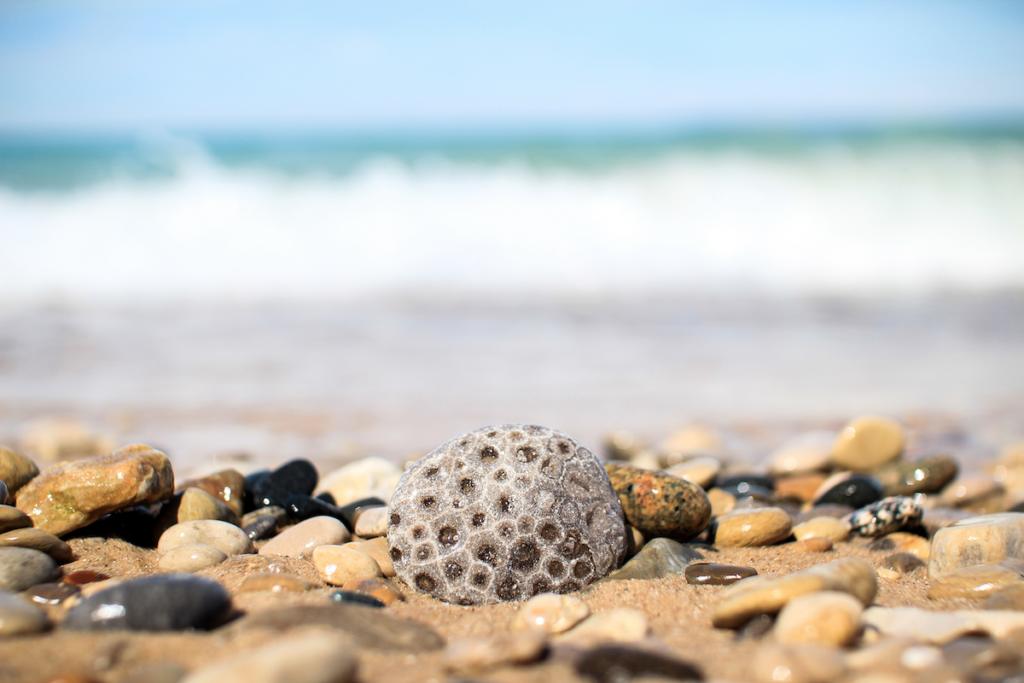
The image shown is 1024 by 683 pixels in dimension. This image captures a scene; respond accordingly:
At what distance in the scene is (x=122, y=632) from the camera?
209 cm

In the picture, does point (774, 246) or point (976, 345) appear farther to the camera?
point (774, 246)

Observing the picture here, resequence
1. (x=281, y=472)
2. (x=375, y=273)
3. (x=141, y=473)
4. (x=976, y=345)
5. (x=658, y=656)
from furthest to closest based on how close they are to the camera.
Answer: (x=375, y=273) < (x=976, y=345) < (x=281, y=472) < (x=141, y=473) < (x=658, y=656)

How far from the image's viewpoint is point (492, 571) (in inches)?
99.6

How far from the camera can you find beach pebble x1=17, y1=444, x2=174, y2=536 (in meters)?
2.89

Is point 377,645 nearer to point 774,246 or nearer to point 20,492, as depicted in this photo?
point 20,492

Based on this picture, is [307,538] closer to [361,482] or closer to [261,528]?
[261,528]

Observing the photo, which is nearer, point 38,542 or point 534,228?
point 38,542

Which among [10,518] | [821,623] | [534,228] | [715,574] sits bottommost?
[715,574]

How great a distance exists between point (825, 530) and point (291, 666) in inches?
100

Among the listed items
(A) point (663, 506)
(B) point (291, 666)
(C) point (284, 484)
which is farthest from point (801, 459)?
(B) point (291, 666)

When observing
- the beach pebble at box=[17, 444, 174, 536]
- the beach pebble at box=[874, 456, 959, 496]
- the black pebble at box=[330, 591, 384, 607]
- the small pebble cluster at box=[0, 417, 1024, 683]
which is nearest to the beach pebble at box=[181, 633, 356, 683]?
the small pebble cluster at box=[0, 417, 1024, 683]

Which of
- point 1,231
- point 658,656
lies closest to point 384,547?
point 658,656

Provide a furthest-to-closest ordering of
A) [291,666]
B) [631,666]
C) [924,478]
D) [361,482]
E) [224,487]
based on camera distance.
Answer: [924,478]
[361,482]
[224,487]
[631,666]
[291,666]

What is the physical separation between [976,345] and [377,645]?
808 cm
